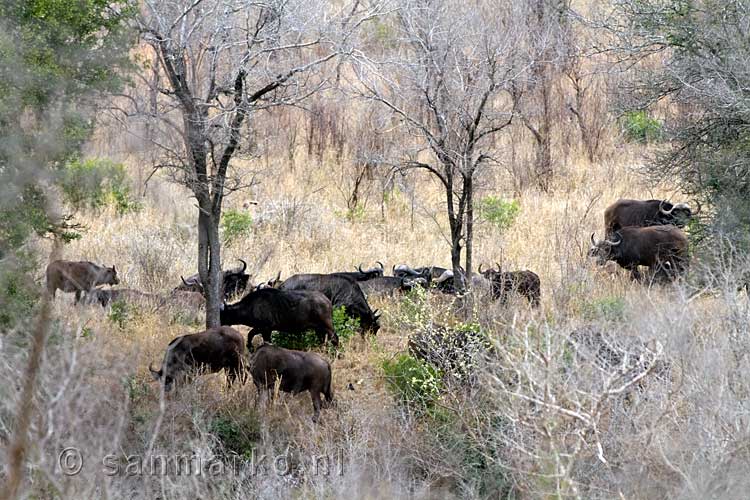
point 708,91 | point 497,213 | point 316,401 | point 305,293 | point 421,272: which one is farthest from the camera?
point 497,213

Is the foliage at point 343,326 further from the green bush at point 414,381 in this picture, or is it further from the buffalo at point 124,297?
the buffalo at point 124,297

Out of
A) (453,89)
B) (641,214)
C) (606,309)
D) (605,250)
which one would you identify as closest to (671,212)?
(641,214)

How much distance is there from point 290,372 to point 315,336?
2005 millimetres

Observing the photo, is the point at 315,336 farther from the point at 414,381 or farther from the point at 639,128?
the point at 639,128

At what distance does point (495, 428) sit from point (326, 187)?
41.5ft

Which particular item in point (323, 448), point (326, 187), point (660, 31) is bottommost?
point (323, 448)

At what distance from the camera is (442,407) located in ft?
31.0

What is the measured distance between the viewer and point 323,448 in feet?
29.3

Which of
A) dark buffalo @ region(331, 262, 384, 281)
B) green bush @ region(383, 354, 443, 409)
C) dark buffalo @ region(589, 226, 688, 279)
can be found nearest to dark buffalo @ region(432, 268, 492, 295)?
dark buffalo @ region(331, 262, 384, 281)

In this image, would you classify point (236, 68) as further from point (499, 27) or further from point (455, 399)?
point (499, 27)

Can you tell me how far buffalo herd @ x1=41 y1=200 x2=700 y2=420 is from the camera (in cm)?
986

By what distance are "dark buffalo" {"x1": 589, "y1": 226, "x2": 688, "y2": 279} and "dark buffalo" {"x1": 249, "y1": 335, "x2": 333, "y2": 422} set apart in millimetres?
6589

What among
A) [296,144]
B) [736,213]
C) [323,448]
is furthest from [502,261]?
[296,144]

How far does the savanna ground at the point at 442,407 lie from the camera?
652 centimetres
